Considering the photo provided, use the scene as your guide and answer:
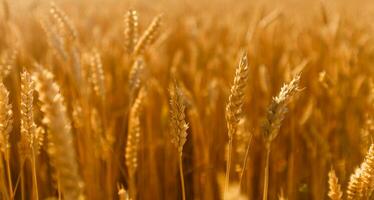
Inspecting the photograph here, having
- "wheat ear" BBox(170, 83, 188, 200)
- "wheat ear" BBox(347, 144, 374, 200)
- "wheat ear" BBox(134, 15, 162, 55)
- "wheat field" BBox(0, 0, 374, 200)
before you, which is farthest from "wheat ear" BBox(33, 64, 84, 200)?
"wheat ear" BBox(134, 15, 162, 55)

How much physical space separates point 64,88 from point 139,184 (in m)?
0.41

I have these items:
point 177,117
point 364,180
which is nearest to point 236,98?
point 177,117

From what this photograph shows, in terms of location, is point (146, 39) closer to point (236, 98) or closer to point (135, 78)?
point (135, 78)

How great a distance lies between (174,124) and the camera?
1.69 feet

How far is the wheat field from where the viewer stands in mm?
508

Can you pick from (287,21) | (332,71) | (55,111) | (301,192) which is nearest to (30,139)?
(55,111)

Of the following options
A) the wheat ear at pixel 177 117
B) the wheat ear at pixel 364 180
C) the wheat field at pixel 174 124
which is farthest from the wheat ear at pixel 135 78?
the wheat ear at pixel 364 180

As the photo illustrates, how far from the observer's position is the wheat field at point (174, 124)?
508mm

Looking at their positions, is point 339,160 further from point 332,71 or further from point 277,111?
point 277,111

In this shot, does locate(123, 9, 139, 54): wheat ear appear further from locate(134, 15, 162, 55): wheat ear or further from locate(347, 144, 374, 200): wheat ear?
locate(347, 144, 374, 200): wheat ear

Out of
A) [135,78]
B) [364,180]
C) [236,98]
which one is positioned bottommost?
[364,180]

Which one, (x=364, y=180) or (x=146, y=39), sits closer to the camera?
(x=364, y=180)

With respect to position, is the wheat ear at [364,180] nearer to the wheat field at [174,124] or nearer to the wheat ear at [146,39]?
the wheat field at [174,124]

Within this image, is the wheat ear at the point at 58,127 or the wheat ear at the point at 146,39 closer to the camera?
the wheat ear at the point at 58,127
